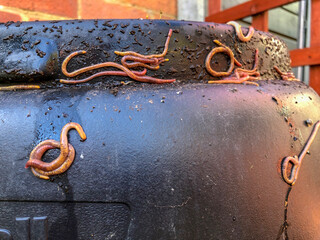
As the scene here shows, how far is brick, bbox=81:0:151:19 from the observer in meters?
1.40

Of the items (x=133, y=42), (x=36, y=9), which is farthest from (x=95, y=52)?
(x=36, y=9)

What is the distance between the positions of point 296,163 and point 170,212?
0.92 ft

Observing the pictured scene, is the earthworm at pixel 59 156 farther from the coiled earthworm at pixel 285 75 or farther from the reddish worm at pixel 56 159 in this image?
the coiled earthworm at pixel 285 75

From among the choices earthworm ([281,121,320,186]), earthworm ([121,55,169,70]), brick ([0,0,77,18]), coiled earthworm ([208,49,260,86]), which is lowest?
earthworm ([281,121,320,186])

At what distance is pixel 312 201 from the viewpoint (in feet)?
1.96

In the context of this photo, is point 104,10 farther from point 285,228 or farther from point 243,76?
point 285,228

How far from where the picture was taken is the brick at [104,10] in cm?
140

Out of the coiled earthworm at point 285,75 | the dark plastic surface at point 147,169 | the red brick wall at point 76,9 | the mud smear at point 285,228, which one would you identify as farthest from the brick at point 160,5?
the mud smear at point 285,228

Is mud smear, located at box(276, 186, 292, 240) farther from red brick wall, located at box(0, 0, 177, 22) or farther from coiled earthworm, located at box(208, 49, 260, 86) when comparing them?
red brick wall, located at box(0, 0, 177, 22)

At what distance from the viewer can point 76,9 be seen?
1.36 m

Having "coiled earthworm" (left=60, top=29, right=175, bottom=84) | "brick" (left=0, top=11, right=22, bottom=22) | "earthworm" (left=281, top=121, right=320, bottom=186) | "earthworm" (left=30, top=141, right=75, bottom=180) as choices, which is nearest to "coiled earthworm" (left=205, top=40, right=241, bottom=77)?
"coiled earthworm" (left=60, top=29, right=175, bottom=84)

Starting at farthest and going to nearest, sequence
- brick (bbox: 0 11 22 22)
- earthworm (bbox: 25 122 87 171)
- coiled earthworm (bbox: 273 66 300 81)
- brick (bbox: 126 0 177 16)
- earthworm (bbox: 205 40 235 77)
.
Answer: brick (bbox: 126 0 177 16)
brick (bbox: 0 11 22 22)
coiled earthworm (bbox: 273 66 300 81)
earthworm (bbox: 205 40 235 77)
earthworm (bbox: 25 122 87 171)

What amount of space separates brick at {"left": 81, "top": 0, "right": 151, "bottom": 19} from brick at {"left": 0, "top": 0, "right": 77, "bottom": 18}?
0.06 m

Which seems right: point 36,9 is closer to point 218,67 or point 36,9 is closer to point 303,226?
point 218,67
